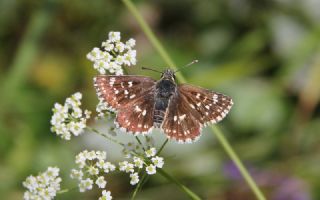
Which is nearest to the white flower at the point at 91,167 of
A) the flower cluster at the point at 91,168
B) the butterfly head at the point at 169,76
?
the flower cluster at the point at 91,168

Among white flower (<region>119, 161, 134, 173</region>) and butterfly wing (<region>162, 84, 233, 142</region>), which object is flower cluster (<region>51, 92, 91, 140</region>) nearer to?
white flower (<region>119, 161, 134, 173</region>)

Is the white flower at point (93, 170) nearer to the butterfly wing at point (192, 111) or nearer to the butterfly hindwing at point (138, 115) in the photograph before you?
the butterfly hindwing at point (138, 115)

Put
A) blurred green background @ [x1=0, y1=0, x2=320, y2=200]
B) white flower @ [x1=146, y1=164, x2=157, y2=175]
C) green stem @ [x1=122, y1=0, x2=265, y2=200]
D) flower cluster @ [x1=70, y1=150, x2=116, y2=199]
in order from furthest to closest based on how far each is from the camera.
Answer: blurred green background @ [x1=0, y1=0, x2=320, y2=200]
green stem @ [x1=122, y1=0, x2=265, y2=200]
flower cluster @ [x1=70, y1=150, x2=116, y2=199]
white flower @ [x1=146, y1=164, x2=157, y2=175]

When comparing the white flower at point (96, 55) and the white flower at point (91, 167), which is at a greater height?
the white flower at point (96, 55)

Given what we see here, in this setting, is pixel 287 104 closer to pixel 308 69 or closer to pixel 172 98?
pixel 308 69

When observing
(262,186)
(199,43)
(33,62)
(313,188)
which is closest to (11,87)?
(33,62)

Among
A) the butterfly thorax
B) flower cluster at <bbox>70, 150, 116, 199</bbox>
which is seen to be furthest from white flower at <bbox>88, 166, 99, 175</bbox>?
the butterfly thorax

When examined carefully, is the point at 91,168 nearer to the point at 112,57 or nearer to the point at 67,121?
the point at 67,121
